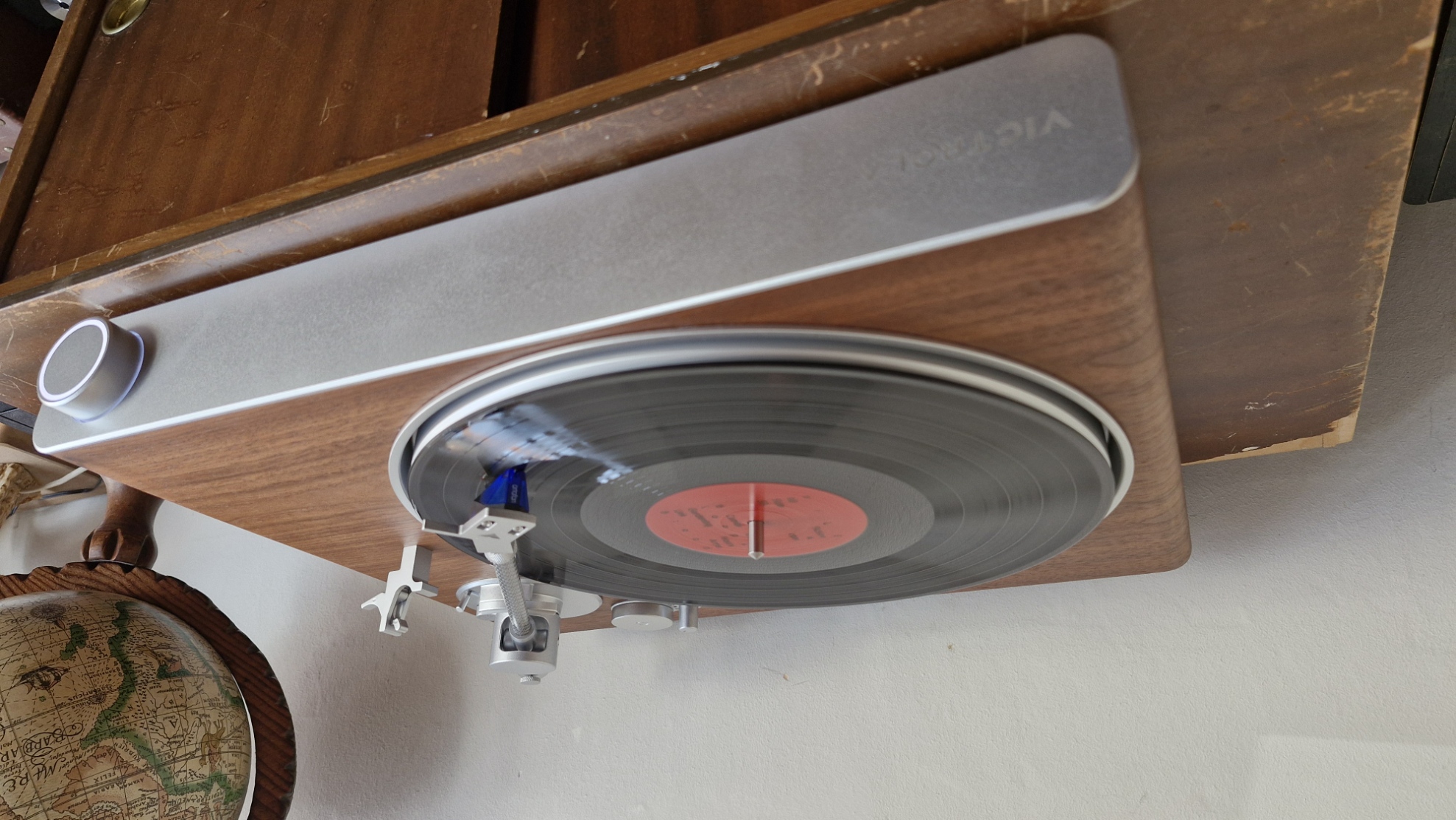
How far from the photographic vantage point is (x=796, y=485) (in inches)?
26.2

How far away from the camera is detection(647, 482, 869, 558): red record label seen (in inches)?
26.8

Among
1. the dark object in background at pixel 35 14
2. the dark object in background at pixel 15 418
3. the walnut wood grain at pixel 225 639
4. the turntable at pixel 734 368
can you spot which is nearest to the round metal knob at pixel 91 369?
the turntable at pixel 734 368

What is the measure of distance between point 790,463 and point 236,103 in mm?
500

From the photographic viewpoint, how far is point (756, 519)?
0.71 m

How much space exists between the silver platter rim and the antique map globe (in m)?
0.76

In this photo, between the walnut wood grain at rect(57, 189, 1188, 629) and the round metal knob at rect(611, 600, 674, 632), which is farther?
the round metal knob at rect(611, 600, 674, 632)

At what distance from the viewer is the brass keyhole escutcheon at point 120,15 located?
850 mm

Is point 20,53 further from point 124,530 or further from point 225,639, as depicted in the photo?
point 225,639

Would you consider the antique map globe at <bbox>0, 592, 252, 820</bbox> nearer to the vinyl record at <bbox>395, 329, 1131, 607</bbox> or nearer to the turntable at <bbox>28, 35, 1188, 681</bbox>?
the turntable at <bbox>28, 35, 1188, 681</bbox>

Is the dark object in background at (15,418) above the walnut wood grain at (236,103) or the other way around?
above

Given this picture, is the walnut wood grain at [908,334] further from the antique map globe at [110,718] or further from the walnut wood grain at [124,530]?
the walnut wood grain at [124,530]

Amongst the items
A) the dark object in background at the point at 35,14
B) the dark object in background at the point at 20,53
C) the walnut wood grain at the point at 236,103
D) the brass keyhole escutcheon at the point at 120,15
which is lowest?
the walnut wood grain at the point at 236,103

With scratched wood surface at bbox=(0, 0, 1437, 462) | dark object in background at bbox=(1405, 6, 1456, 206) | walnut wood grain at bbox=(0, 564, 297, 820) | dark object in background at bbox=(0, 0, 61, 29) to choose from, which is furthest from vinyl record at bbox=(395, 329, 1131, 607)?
dark object in background at bbox=(0, 0, 61, 29)

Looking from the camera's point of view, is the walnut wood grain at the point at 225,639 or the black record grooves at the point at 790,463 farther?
the walnut wood grain at the point at 225,639
